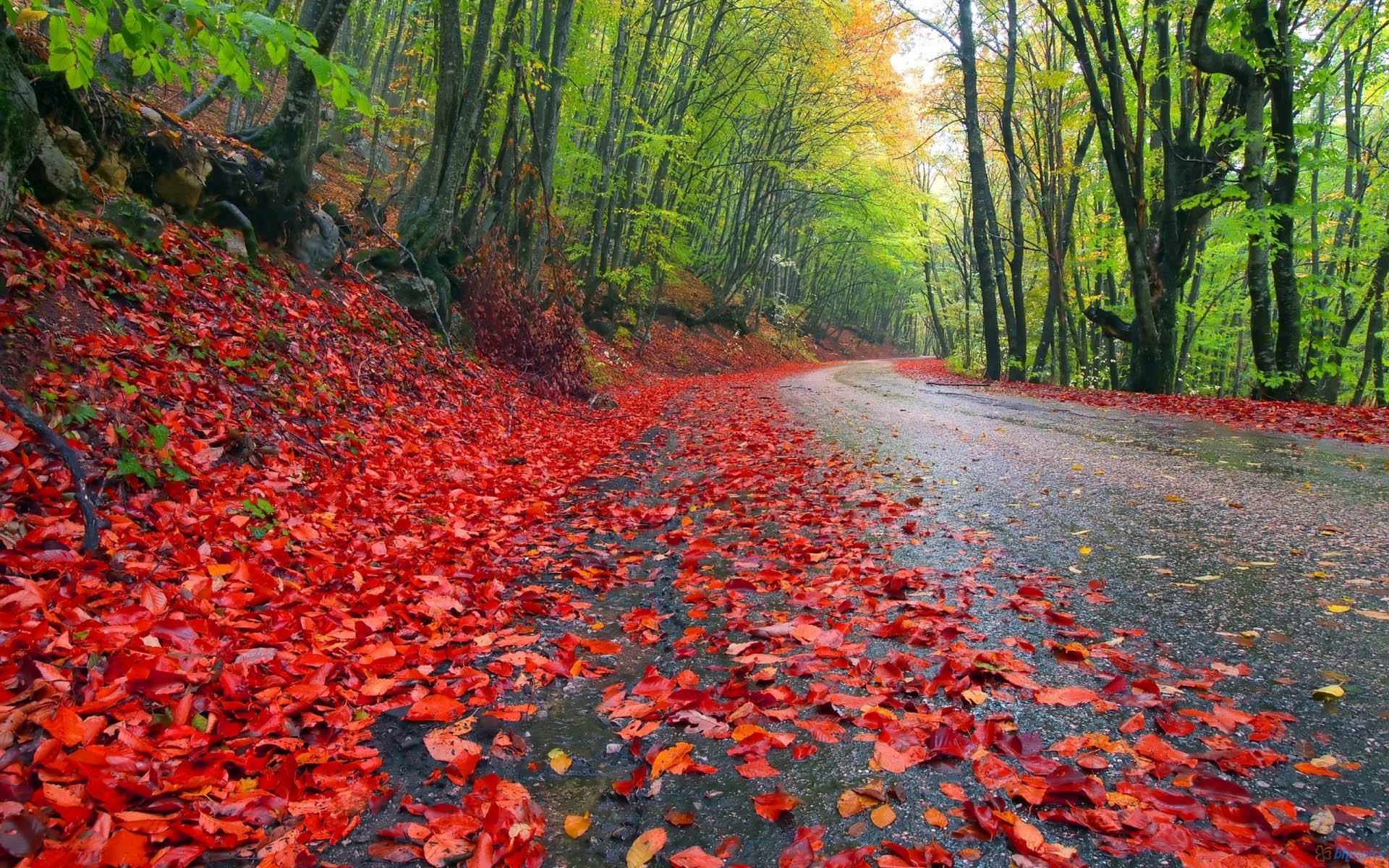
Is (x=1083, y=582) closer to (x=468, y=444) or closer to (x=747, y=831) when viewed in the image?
(x=747, y=831)

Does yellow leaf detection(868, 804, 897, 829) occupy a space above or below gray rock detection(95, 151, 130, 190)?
below

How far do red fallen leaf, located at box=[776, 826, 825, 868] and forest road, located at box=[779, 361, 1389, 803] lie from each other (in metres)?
1.27

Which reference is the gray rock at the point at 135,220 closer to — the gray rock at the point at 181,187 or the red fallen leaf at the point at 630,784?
the gray rock at the point at 181,187

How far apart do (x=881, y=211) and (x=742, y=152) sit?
6.24 m

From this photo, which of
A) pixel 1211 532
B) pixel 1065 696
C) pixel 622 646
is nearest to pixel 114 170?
pixel 622 646

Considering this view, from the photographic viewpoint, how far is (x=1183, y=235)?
11.8 meters

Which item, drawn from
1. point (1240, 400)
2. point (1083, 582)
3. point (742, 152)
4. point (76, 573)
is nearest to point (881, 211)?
point (742, 152)

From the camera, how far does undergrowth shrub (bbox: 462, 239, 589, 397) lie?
9766 millimetres

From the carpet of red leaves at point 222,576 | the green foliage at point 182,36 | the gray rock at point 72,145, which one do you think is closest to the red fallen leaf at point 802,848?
the carpet of red leaves at point 222,576

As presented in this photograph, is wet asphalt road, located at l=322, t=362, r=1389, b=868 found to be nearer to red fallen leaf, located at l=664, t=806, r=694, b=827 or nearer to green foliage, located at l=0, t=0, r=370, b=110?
red fallen leaf, located at l=664, t=806, r=694, b=827

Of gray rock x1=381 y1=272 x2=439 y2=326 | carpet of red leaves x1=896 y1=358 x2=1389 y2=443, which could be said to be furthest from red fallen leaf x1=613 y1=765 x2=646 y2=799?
gray rock x1=381 y1=272 x2=439 y2=326

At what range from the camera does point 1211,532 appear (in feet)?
11.4

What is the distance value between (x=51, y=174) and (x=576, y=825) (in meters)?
5.49

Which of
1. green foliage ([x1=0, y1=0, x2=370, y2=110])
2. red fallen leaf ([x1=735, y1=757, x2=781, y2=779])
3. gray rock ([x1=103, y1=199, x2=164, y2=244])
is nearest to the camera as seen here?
red fallen leaf ([x1=735, y1=757, x2=781, y2=779])
